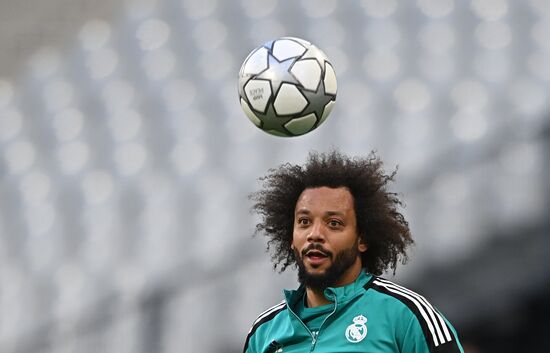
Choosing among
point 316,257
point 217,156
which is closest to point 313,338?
point 316,257

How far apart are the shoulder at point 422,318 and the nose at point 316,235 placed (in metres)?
0.25

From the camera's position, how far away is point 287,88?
390 centimetres

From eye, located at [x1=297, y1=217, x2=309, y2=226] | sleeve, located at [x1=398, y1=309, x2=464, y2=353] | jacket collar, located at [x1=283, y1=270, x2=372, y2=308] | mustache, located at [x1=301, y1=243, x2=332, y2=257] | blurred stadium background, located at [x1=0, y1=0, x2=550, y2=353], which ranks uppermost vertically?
blurred stadium background, located at [x1=0, y1=0, x2=550, y2=353]

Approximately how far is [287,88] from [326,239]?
37.2 inches

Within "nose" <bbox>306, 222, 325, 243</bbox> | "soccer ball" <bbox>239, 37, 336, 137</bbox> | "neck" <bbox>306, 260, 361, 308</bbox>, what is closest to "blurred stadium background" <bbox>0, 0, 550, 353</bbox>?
"soccer ball" <bbox>239, 37, 336, 137</bbox>

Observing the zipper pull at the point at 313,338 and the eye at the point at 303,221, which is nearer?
the zipper pull at the point at 313,338

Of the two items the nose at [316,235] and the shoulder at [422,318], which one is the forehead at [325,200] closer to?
the nose at [316,235]

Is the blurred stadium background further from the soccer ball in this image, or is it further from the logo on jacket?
the logo on jacket

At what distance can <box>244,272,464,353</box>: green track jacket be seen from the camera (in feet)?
9.55

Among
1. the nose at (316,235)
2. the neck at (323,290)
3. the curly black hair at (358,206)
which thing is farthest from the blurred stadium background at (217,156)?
the nose at (316,235)

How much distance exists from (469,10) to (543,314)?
9.05ft

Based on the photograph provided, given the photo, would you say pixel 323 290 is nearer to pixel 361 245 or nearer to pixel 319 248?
pixel 319 248

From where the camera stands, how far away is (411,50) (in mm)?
7773

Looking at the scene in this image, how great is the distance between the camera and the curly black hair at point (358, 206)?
3.35 meters
